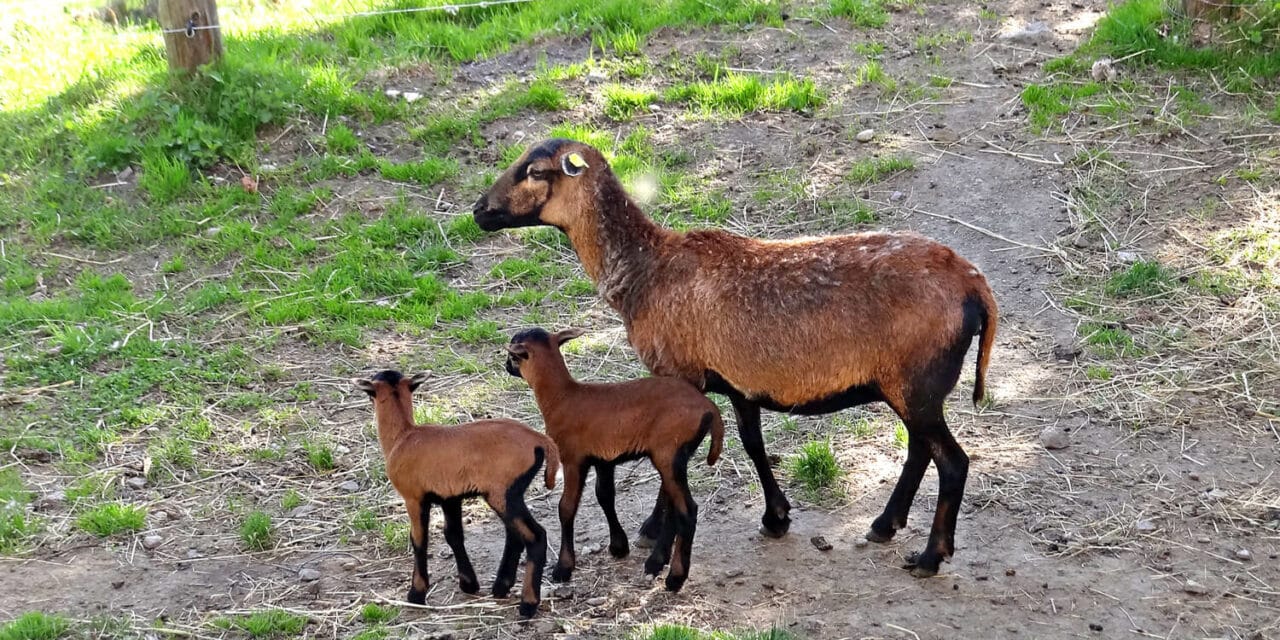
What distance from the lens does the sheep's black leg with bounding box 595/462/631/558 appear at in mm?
6000

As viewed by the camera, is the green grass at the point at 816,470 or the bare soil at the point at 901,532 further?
the green grass at the point at 816,470

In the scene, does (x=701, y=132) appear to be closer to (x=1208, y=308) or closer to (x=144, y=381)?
(x=1208, y=308)

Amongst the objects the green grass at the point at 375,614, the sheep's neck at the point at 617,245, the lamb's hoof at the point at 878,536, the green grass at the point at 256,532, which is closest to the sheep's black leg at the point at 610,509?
the sheep's neck at the point at 617,245

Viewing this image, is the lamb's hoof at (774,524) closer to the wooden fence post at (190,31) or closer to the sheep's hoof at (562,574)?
the sheep's hoof at (562,574)

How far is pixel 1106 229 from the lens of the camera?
9031 mm

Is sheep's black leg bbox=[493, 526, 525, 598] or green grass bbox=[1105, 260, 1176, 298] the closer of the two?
sheep's black leg bbox=[493, 526, 525, 598]

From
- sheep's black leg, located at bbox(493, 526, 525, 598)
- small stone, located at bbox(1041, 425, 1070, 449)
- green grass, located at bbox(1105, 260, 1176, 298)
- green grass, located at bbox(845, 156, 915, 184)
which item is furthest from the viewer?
→ green grass, located at bbox(845, 156, 915, 184)

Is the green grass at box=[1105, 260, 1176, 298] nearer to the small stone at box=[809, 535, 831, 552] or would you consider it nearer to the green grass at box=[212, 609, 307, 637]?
the small stone at box=[809, 535, 831, 552]

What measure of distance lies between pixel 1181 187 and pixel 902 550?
467 cm

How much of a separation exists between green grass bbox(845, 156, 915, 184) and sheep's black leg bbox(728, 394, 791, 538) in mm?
4057

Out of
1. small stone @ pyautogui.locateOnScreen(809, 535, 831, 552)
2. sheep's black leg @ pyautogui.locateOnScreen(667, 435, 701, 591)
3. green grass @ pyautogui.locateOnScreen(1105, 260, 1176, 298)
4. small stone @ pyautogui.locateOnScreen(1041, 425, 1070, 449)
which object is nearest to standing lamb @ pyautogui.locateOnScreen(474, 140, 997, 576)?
small stone @ pyautogui.locateOnScreen(809, 535, 831, 552)

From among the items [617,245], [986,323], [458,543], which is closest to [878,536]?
[986,323]

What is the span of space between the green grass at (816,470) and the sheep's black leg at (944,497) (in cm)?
90

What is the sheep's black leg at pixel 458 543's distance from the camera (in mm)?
5607
